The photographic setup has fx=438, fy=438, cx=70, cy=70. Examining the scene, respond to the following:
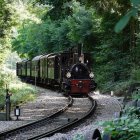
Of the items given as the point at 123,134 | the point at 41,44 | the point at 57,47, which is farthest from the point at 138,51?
the point at 41,44

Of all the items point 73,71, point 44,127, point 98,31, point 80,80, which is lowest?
point 44,127

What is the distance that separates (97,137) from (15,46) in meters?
81.2

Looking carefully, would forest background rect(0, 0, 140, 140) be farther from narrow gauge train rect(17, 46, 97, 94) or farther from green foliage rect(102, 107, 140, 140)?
narrow gauge train rect(17, 46, 97, 94)

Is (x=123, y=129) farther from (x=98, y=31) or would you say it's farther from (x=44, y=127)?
(x=98, y=31)

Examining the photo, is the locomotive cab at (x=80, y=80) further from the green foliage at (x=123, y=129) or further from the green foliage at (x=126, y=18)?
the green foliage at (x=126, y=18)

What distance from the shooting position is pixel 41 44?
5556 cm

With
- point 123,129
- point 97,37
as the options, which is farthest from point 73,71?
point 123,129

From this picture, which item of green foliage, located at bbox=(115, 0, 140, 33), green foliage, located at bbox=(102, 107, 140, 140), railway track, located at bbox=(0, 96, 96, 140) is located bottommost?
railway track, located at bbox=(0, 96, 96, 140)

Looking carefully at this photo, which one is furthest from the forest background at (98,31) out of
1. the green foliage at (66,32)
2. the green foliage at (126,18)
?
the green foliage at (126,18)

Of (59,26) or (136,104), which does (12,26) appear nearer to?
(59,26)

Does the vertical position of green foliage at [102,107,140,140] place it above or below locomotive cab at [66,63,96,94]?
above

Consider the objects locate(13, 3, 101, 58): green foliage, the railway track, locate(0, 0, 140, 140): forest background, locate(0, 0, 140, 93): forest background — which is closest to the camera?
the railway track

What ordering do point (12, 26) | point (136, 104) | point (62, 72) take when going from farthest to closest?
point (12, 26)
point (62, 72)
point (136, 104)


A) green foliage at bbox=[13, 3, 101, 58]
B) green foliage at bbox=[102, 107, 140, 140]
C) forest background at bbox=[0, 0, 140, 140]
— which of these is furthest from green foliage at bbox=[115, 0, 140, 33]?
green foliage at bbox=[13, 3, 101, 58]
